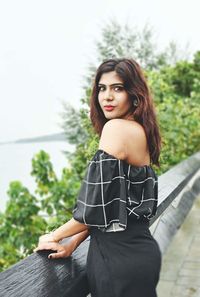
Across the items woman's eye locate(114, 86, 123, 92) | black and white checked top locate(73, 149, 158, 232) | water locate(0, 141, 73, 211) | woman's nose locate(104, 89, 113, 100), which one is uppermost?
woman's eye locate(114, 86, 123, 92)

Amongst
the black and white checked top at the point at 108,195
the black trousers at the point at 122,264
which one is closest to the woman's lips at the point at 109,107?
the black and white checked top at the point at 108,195

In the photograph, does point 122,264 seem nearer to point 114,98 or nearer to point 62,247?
point 62,247

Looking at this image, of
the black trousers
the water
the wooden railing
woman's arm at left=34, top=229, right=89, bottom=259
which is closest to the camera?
the wooden railing

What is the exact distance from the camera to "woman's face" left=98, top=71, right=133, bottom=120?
5.69 feet

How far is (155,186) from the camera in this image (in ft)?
5.77

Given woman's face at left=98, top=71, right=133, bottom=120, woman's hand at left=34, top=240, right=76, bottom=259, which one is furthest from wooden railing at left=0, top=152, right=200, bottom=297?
woman's face at left=98, top=71, right=133, bottom=120

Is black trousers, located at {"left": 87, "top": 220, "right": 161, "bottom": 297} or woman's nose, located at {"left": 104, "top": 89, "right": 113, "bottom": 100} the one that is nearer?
black trousers, located at {"left": 87, "top": 220, "right": 161, "bottom": 297}

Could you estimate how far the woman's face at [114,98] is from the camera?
1735 mm

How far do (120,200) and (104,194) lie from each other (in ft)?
0.20

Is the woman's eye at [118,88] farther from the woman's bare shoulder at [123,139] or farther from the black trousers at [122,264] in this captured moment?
the black trousers at [122,264]

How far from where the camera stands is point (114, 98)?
174 cm

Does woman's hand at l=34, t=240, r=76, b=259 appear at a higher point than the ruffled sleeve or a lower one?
lower

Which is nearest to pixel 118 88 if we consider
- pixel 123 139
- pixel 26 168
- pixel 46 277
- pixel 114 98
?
pixel 114 98

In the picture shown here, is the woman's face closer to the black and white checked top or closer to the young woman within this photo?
the young woman
